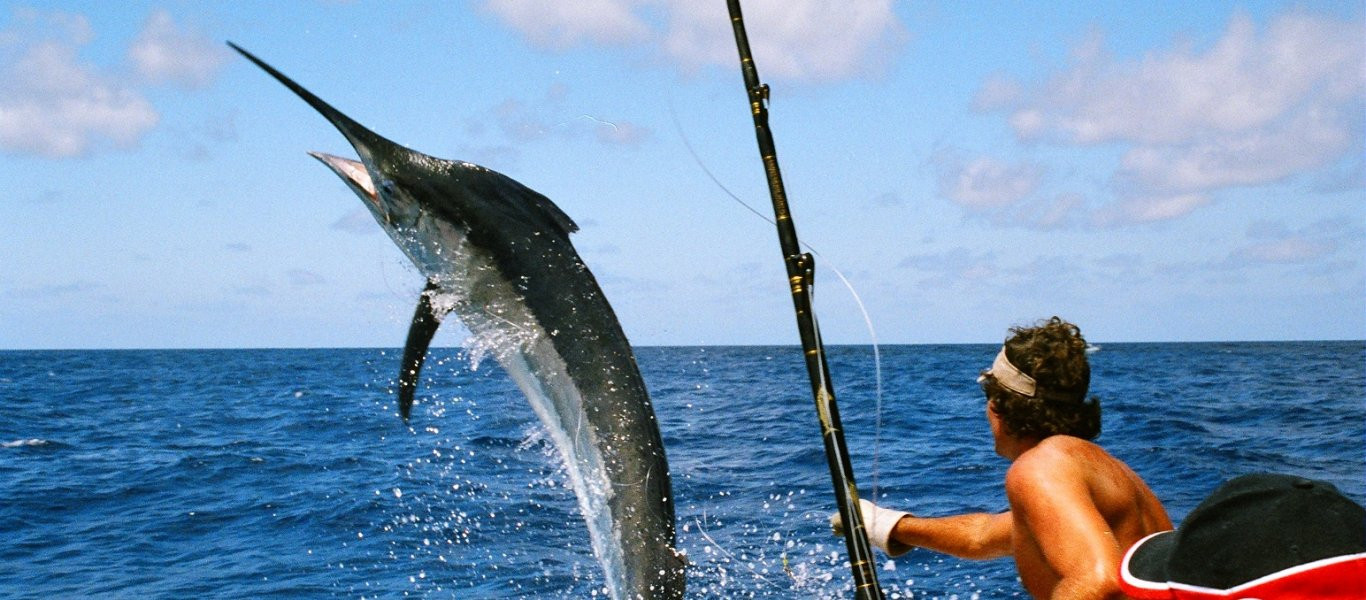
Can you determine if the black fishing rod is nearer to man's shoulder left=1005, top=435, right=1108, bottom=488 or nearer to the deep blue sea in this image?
man's shoulder left=1005, top=435, right=1108, bottom=488

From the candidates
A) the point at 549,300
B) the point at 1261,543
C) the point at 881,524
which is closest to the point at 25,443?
the point at 549,300

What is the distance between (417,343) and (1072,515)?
7.69ft

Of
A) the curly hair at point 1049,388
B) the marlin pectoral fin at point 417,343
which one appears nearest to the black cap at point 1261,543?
the curly hair at point 1049,388

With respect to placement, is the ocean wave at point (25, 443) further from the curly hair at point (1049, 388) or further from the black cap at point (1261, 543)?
the black cap at point (1261, 543)

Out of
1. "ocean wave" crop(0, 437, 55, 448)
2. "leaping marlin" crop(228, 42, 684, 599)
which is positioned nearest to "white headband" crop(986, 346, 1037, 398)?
"leaping marlin" crop(228, 42, 684, 599)

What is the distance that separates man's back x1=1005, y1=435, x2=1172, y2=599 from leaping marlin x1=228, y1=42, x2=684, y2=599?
121 centimetres

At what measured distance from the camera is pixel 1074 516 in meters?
3.01

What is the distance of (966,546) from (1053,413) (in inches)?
39.9

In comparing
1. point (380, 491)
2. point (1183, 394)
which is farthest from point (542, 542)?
point (1183, 394)

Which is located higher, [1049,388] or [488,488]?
[1049,388]

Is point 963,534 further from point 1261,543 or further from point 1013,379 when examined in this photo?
point 1261,543

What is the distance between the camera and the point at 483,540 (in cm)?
1010

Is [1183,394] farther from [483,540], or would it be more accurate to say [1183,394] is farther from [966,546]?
[966,546]

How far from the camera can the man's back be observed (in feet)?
9.61
